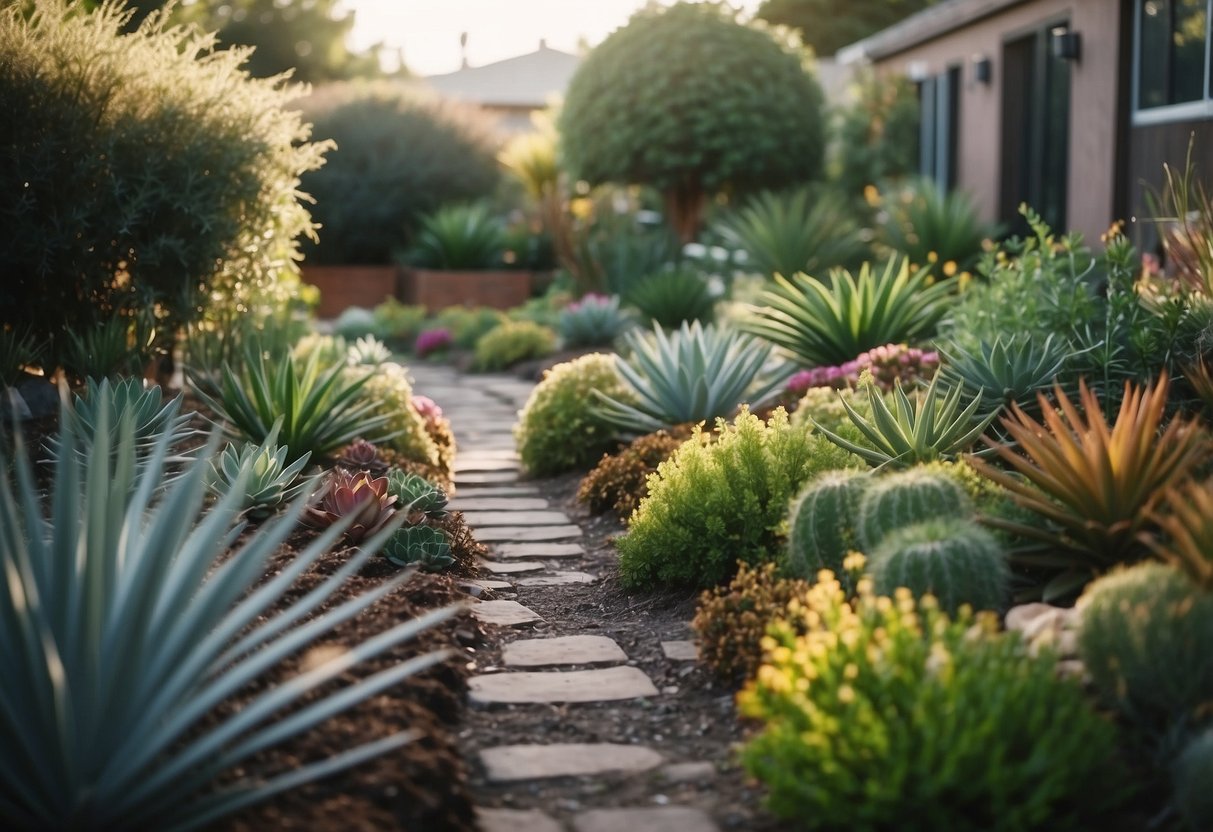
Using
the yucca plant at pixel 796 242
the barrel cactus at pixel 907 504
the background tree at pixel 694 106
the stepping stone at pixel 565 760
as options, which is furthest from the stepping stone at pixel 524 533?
the background tree at pixel 694 106

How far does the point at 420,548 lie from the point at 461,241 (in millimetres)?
12084

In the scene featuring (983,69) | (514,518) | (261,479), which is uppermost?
(983,69)

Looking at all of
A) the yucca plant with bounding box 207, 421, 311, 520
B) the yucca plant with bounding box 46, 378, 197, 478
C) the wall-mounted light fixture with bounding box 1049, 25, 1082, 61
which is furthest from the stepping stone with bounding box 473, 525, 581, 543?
the wall-mounted light fixture with bounding box 1049, 25, 1082, 61

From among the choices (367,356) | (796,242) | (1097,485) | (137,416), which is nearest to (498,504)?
(367,356)

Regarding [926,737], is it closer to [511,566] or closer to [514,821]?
[514,821]

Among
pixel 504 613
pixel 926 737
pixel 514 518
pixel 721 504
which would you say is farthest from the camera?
pixel 514 518

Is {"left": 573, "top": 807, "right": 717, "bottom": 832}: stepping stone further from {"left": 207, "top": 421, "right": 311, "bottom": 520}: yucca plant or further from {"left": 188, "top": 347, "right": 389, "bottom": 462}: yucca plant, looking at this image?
{"left": 188, "top": 347, "right": 389, "bottom": 462}: yucca plant

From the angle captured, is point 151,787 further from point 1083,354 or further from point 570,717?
→ point 1083,354

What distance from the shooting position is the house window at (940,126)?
591 inches

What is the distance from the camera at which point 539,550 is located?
564 cm

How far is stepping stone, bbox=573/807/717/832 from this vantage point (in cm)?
293

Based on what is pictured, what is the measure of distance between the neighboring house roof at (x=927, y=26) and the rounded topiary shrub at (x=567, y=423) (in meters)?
7.19

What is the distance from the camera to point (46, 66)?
6.34 metres

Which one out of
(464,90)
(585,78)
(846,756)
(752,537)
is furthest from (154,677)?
(464,90)
